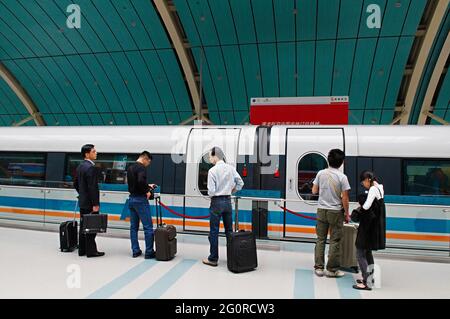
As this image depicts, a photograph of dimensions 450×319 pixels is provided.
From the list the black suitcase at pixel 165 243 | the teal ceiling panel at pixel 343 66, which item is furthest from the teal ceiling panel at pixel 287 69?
the black suitcase at pixel 165 243

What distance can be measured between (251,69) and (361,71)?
6.14 metres

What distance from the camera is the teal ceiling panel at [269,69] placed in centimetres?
1794

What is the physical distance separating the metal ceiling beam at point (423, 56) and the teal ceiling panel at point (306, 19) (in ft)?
17.3

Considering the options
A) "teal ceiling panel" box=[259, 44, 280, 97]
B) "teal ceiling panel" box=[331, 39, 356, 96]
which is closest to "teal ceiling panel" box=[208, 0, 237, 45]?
"teal ceiling panel" box=[259, 44, 280, 97]

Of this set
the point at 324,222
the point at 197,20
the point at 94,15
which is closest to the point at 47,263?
the point at 324,222

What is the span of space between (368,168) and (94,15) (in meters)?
16.7

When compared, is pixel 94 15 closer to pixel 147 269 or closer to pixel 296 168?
pixel 296 168

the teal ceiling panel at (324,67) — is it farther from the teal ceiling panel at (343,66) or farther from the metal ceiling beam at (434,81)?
the metal ceiling beam at (434,81)

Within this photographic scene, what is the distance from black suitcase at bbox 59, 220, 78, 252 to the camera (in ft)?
19.1

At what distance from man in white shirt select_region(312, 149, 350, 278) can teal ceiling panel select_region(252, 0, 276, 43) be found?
522 inches

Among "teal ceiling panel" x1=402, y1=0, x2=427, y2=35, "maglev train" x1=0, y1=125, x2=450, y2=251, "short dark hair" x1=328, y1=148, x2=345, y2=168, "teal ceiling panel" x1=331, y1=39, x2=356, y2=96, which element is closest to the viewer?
"short dark hair" x1=328, y1=148, x2=345, y2=168

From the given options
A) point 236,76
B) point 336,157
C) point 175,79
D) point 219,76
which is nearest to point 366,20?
point 236,76

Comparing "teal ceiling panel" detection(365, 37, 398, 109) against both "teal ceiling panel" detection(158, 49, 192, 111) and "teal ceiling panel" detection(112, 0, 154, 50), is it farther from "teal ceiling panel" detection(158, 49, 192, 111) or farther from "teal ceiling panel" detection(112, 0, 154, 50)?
"teal ceiling panel" detection(112, 0, 154, 50)

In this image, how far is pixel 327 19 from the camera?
1599 centimetres
